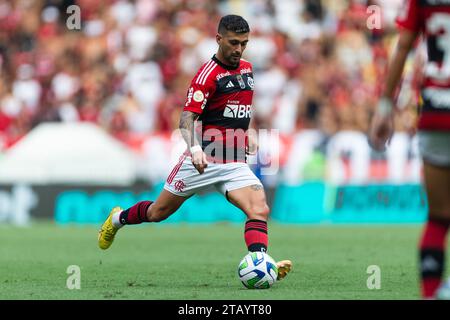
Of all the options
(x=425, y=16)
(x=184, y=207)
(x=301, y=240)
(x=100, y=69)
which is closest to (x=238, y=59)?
(x=425, y=16)

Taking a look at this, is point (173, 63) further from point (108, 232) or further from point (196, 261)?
point (108, 232)

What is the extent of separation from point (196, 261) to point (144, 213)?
6.62 feet

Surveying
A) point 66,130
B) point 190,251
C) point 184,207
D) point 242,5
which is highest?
point 242,5

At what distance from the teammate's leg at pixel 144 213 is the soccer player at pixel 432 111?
11.7 ft

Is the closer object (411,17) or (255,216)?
(411,17)

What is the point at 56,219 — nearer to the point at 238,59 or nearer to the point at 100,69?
Answer: the point at 100,69

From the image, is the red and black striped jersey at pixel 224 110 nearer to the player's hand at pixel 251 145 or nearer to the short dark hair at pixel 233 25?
the player's hand at pixel 251 145

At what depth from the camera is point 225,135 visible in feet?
30.8

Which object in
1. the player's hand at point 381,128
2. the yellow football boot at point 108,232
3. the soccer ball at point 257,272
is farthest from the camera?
the yellow football boot at point 108,232

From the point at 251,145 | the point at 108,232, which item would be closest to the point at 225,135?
the point at 251,145

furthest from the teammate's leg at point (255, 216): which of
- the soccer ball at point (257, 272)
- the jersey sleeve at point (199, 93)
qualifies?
the jersey sleeve at point (199, 93)

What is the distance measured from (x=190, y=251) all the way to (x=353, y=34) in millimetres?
9559

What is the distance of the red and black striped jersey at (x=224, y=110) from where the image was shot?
9.27m

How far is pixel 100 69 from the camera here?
2150 centimetres
